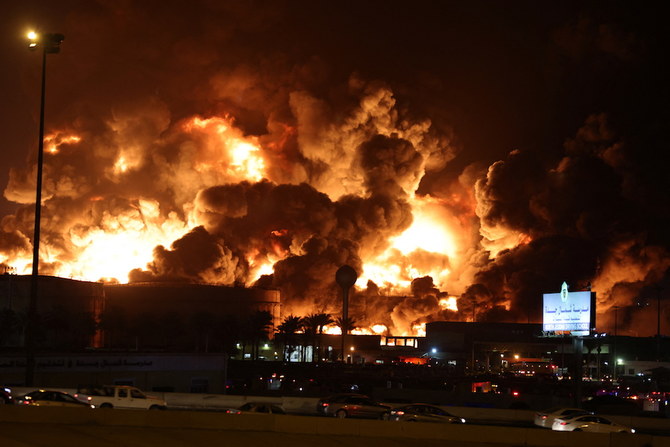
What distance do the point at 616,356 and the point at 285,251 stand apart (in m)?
45.8

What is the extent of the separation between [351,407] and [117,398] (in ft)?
33.5

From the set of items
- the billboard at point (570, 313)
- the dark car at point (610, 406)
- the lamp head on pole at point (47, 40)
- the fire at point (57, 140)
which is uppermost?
the fire at point (57, 140)

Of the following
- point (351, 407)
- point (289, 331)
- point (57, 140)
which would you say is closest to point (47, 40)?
point (351, 407)

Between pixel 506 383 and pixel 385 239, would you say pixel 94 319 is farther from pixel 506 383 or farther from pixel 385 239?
pixel 385 239

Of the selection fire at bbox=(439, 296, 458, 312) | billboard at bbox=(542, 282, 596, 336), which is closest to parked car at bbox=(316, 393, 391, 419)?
billboard at bbox=(542, 282, 596, 336)

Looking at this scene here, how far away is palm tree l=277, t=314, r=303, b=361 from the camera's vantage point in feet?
368

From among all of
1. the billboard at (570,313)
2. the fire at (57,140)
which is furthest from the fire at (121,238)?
the billboard at (570,313)

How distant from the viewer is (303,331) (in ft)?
404

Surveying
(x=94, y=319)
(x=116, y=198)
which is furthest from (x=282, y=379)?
(x=116, y=198)

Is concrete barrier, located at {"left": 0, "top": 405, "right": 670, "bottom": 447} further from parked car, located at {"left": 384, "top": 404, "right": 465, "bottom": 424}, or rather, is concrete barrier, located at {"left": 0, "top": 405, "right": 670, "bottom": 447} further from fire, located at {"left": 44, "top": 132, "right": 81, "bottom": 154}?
fire, located at {"left": 44, "top": 132, "right": 81, "bottom": 154}

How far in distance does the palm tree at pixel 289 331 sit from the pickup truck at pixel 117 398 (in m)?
68.7

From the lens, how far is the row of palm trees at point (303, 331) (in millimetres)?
112750

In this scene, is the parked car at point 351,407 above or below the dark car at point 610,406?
above

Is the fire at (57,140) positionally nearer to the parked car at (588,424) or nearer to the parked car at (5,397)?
the parked car at (5,397)
